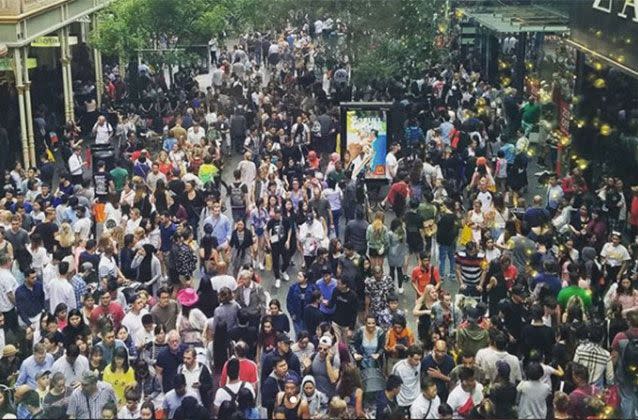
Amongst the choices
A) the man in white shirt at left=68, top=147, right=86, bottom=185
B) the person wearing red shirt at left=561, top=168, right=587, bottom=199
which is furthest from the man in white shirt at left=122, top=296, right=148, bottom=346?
the man in white shirt at left=68, top=147, right=86, bottom=185

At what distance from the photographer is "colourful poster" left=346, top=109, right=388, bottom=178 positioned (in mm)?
23094

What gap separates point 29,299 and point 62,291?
0.62 m

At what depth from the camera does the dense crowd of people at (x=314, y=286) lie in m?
11.5

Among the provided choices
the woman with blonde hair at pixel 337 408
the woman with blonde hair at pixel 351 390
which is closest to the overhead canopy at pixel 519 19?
the woman with blonde hair at pixel 351 390

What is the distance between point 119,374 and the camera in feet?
39.3

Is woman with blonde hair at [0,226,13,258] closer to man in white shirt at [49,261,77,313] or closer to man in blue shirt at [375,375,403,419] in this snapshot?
man in white shirt at [49,261,77,313]

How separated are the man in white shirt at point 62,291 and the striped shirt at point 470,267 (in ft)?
17.4

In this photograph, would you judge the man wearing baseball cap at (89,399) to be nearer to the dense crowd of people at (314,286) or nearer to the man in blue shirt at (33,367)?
the dense crowd of people at (314,286)

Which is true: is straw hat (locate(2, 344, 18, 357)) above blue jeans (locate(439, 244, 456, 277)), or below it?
above

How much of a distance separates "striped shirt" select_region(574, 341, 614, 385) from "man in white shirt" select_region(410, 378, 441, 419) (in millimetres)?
2005

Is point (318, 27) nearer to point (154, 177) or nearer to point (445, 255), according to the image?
point (154, 177)

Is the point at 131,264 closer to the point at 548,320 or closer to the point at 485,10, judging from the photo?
the point at 548,320

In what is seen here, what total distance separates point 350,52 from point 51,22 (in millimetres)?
8331

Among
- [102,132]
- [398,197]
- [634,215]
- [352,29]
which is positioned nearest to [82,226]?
[398,197]
